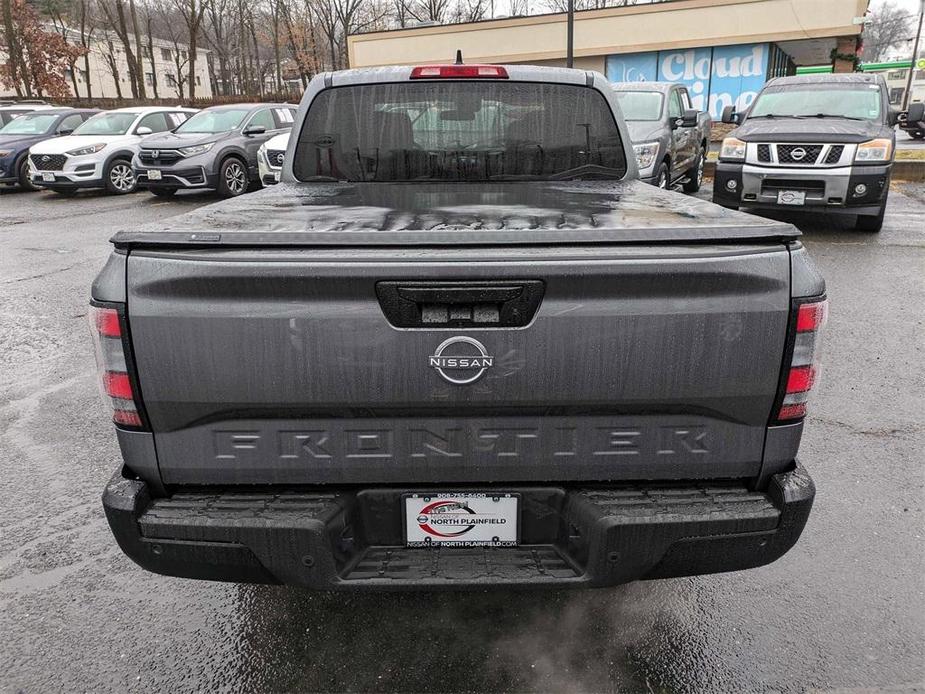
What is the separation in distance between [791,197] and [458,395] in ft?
28.8

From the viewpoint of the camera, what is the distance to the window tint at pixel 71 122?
1724cm

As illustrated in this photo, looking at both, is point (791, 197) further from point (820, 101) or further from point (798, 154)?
point (820, 101)

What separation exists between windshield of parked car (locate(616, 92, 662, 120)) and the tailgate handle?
9.96 metres

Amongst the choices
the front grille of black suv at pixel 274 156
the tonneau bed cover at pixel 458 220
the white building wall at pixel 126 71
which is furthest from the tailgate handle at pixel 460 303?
the white building wall at pixel 126 71

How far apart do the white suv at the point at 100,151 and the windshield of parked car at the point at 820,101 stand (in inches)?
484

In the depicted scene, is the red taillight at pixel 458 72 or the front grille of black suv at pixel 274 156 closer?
the red taillight at pixel 458 72

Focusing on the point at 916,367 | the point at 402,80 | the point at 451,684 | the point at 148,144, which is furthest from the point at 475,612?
the point at 148,144

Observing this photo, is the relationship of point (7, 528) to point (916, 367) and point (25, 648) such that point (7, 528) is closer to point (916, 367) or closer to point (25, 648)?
point (25, 648)

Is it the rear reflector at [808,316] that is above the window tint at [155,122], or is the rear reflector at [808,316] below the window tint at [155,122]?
below

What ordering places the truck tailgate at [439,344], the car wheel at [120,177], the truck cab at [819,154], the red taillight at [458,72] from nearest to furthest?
the truck tailgate at [439,344]
the red taillight at [458,72]
the truck cab at [819,154]
the car wheel at [120,177]

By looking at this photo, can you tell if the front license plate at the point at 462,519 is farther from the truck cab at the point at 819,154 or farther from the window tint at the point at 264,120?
the window tint at the point at 264,120

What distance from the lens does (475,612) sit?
274 cm

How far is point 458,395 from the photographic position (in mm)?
1914

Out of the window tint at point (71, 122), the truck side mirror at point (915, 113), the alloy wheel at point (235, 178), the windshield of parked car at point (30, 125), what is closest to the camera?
the truck side mirror at point (915, 113)
